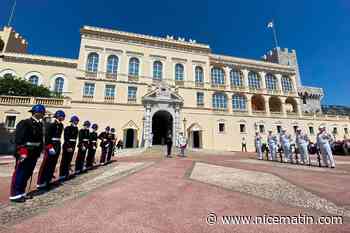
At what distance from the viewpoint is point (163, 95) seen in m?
21.7

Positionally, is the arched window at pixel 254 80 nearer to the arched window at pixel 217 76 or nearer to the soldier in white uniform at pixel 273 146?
the arched window at pixel 217 76

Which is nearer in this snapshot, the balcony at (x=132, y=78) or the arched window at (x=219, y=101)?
the balcony at (x=132, y=78)

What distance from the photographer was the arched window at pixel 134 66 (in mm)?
22578

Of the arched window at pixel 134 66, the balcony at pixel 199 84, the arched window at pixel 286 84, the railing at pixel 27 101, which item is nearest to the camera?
the railing at pixel 27 101

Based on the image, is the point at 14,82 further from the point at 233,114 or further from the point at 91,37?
the point at 233,114

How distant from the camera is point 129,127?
20422mm

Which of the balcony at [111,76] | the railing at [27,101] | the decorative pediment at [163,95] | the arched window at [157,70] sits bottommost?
the railing at [27,101]

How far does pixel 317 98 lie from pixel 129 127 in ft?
137

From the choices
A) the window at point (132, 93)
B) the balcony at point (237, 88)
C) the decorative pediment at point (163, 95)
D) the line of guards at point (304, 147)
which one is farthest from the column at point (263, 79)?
the window at point (132, 93)

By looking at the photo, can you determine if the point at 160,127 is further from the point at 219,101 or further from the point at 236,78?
the point at 236,78

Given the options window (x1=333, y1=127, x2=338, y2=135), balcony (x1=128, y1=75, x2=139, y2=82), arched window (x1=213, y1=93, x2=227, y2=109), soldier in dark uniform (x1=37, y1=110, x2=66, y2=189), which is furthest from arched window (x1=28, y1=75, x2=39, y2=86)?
window (x1=333, y1=127, x2=338, y2=135)

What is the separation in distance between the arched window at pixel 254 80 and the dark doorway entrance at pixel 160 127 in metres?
15.3

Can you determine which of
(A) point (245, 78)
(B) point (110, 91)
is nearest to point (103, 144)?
(B) point (110, 91)

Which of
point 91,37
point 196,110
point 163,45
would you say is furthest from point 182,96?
point 91,37
